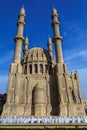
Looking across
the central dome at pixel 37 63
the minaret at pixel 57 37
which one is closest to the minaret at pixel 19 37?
the central dome at pixel 37 63

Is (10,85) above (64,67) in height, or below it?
below

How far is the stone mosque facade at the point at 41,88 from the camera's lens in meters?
31.3

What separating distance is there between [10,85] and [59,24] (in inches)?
797

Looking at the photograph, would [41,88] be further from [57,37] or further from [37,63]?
[57,37]

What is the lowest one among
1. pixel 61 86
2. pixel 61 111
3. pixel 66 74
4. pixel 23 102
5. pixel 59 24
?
pixel 61 111

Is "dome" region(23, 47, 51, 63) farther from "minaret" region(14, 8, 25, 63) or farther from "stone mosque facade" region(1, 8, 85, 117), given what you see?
"minaret" region(14, 8, 25, 63)

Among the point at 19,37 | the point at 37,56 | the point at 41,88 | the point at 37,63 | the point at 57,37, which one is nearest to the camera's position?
the point at 41,88

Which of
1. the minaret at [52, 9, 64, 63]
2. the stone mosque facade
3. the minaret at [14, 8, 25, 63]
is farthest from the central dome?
the minaret at [52, 9, 64, 63]

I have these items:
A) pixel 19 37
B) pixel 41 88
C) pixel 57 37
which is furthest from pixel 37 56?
pixel 41 88

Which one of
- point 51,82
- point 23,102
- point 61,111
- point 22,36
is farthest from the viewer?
point 22,36

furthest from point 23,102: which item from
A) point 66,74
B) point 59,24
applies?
point 59,24

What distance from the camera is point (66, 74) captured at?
34.9 m

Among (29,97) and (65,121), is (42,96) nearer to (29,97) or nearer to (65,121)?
(29,97)

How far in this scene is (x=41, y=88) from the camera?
34531mm
